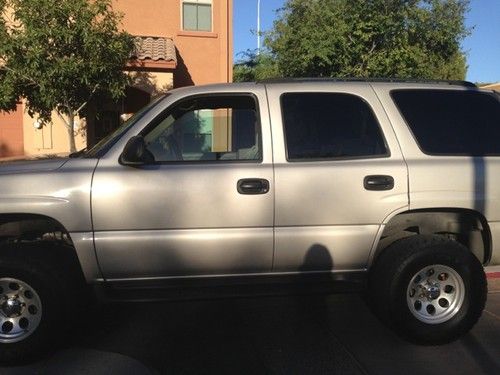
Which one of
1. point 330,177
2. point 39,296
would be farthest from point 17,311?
point 330,177

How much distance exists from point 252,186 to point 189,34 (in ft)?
39.4

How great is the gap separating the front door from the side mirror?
2.3 inches

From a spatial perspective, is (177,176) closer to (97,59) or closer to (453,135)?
(453,135)

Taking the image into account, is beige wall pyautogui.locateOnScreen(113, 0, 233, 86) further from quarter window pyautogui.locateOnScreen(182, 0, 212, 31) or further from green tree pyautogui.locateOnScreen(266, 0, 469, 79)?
green tree pyautogui.locateOnScreen(266, 0, 469, 79)

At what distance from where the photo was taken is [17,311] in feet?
12.8

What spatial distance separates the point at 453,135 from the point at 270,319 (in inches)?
84.6

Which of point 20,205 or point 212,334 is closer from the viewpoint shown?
point 20,205

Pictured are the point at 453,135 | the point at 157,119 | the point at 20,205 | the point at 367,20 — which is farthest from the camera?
the point at 367,20

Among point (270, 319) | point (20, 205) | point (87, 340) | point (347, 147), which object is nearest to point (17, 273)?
point (20, 205)

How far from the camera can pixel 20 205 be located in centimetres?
374

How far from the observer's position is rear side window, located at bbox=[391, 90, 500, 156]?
4262 mm

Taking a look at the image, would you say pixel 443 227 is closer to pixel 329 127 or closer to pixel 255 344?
pixel 329 127

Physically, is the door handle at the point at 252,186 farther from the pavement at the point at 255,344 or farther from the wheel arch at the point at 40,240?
the wheel arch at the point at 40,240

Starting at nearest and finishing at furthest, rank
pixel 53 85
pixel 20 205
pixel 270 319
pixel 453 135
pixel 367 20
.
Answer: pixel 20 205, pixel 453 135, pixel 270 319, pixel 53 85, pixel 367 20
